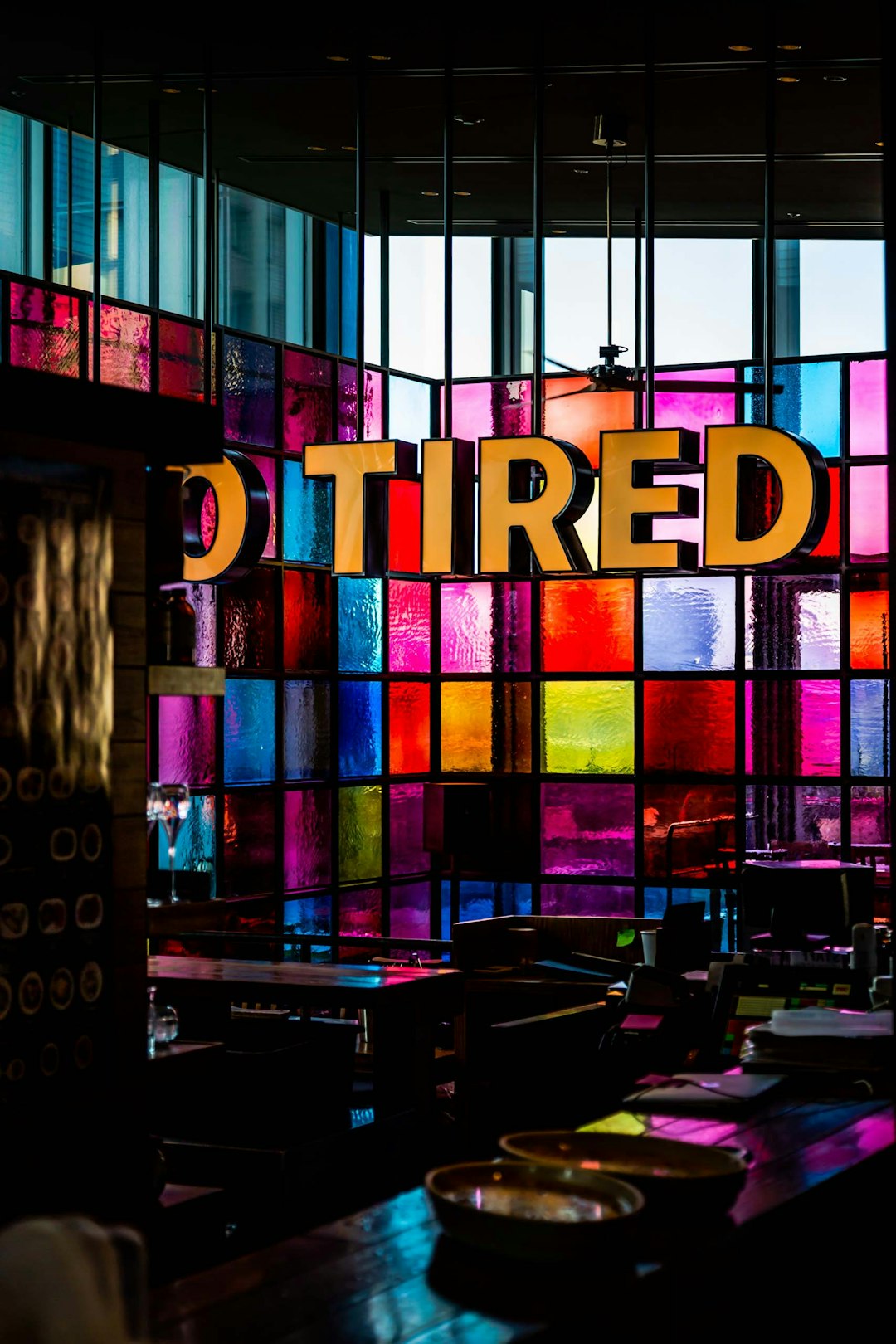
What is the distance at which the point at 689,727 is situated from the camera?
9.76m

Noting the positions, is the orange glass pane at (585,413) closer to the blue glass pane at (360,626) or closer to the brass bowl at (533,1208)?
the blue glass pane at (360,626)

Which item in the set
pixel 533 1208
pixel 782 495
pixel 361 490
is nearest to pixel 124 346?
pixel 361 490

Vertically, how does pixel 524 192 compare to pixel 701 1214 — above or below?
above

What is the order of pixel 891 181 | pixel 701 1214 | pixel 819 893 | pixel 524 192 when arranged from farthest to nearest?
1. pixel 524 192
2. pixel 819 893
3. pixel 891 181
4. pixel 701 1214

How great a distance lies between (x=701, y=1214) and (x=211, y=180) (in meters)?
5.72

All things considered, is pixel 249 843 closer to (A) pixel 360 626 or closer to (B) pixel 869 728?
(A) pixel 360 626

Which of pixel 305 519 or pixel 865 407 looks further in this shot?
pixel 865 407

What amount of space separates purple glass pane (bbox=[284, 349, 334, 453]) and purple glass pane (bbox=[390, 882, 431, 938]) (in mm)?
2814

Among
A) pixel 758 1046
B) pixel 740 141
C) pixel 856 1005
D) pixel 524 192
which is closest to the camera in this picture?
pixel 758 1046

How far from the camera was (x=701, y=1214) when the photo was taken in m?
2.18

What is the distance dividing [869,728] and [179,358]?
447 centimetres

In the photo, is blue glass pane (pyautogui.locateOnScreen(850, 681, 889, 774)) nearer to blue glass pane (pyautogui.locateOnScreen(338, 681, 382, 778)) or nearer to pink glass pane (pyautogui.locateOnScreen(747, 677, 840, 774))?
pink glass pane (pyautogui.locateOnScreen(747, 677, 840, 774))

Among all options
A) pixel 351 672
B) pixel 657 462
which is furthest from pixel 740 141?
pixel 351 672

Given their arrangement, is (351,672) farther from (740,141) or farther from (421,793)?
(740,141)
